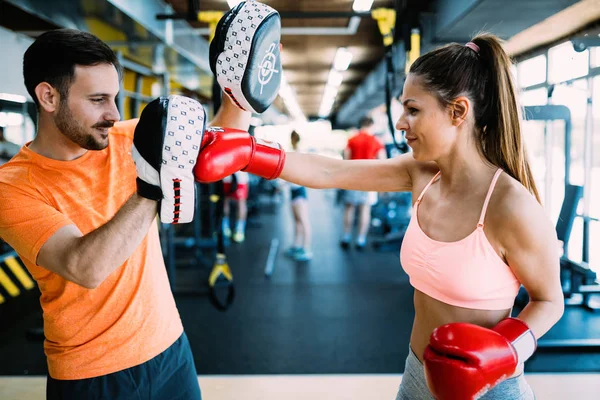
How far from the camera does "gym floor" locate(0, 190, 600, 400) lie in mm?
2648

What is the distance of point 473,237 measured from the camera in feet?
3.74

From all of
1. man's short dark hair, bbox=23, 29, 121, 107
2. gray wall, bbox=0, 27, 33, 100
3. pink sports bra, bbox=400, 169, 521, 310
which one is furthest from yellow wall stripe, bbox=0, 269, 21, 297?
pink sports bra, bbox=400, 169, 521, 310

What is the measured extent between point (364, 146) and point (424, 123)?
181 inches

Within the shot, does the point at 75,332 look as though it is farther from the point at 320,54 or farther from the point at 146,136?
the point at 320,54

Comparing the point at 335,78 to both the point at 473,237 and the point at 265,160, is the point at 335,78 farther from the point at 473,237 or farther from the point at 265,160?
the point at 473,237

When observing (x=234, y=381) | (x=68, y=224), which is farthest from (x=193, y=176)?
(x=234, y=381)

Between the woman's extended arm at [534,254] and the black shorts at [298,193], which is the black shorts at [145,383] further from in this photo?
the black shorts at [298,193]

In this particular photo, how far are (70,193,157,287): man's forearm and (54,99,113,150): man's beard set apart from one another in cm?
36

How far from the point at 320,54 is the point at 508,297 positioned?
689cm

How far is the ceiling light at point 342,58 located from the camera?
7.34 meters

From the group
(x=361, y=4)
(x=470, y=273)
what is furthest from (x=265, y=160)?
(x=361, y=4)

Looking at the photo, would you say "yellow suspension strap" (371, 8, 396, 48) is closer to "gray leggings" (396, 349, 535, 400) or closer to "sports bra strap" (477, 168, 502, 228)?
"sports bra strap" (477, 168, 502, 228)

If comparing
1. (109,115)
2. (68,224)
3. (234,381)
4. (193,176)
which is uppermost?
(109,115)

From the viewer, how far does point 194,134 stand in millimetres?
1056
